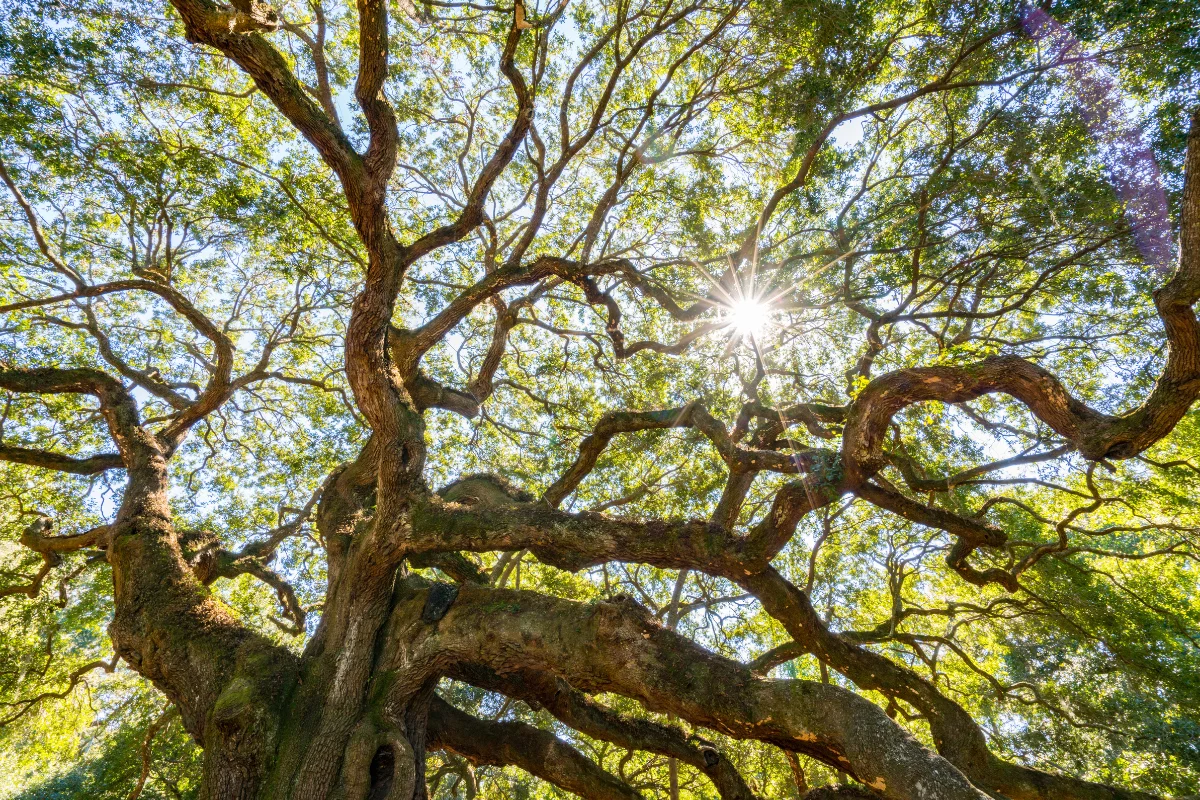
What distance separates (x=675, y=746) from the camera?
4.93 meters

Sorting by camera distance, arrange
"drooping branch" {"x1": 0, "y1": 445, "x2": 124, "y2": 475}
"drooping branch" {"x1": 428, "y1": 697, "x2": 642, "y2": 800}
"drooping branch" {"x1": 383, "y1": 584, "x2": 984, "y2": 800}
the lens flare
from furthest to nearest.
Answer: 1. the lens flare
2. "drooping branch" {"x1": 0, "y1": 445, "x2": 124, "y2": 475}
3. "drooping branch" {"x1": 428, "y1": 697, "x2": 642, "y2": 800}
4. "drooping branch" {"x1": 383, "y1": 584, "x2": 984, "y2": 800}

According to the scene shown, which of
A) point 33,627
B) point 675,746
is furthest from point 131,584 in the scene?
point 33,627

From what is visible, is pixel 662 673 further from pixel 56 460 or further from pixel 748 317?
pixel 56 460

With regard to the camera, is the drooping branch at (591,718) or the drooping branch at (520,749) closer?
the drooping branch at (591,718)

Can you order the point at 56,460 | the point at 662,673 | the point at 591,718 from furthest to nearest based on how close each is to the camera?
1. the point at 56,460
2. the point at 591,718
3. the point at 662,673

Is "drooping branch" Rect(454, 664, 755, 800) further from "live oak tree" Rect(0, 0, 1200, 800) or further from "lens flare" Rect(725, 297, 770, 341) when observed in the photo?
"lens flare" Rect(725, 297, 770, 341)

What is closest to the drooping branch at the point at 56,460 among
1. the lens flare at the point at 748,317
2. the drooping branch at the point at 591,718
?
the drooping branch at the point at 591,718

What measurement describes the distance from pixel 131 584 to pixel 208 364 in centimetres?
489

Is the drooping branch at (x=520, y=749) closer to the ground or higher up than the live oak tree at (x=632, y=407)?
closer to the ground

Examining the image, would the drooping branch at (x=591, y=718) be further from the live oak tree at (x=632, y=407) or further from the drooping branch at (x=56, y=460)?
the drooping branch at (x=56, y=460)

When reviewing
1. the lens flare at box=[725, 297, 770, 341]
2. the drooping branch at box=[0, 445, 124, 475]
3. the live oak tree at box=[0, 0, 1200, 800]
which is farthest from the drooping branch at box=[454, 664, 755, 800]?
the lens flare at box=[725, 297, 770, 341]

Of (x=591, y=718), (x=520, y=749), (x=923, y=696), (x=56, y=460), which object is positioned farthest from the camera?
(x=56, y=460)

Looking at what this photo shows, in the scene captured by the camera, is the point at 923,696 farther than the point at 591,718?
No

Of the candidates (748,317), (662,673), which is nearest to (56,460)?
(662,673)
